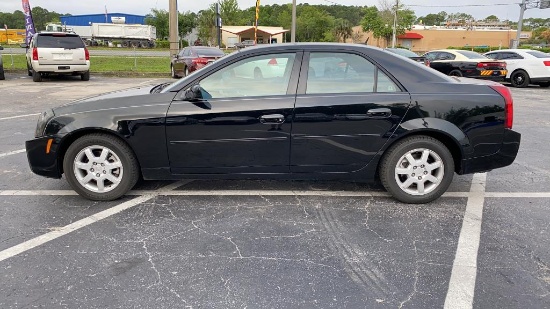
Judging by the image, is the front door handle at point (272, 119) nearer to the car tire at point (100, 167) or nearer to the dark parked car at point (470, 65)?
the car tire at point (100, 167)

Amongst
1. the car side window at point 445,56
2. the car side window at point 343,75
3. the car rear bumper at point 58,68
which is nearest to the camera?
the car side window at point 343,75

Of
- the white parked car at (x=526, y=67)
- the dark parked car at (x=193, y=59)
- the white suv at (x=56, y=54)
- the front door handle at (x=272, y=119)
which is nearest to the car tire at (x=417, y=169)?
the front door handle at (x=272, y=119)

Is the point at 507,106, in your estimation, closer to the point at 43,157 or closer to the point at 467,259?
the point at 467,259

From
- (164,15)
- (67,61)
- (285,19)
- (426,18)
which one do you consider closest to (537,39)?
(426,18)

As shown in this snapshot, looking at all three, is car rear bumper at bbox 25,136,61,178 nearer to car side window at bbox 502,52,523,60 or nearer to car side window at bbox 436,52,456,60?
car side window at bbox 436,52,456,60

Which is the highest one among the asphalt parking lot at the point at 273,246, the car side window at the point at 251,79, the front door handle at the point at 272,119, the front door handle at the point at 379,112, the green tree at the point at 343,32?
the green tree at the point at 343,32

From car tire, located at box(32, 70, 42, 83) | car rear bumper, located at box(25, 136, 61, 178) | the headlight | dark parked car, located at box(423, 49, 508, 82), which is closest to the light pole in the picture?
car tire, located at box(32, 70, 42, 83)

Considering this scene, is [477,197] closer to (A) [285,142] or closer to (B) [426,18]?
(A) [285,142]

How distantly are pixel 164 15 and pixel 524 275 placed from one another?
6934cm

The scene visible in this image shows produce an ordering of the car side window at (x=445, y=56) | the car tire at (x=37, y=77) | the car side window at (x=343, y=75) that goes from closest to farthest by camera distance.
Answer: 1. the car side window at (x=343, y=75)
2. the car tire at (x=37, y=77)
3. the car side window at (x=445, y=56)

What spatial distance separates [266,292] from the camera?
2.73 metres

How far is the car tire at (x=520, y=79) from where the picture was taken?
54.3 feet

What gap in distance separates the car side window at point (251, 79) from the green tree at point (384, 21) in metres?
55.3

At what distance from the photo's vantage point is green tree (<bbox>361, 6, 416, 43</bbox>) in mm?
55250
